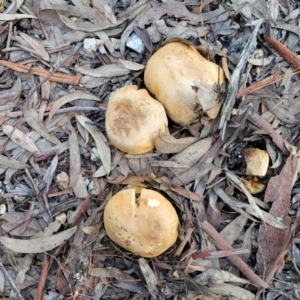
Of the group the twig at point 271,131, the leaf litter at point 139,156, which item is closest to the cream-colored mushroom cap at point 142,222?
the leaf litter at point 139,156

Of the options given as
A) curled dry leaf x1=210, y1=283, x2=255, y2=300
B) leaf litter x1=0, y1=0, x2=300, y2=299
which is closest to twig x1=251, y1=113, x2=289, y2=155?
leaf litter x1=0, y1=0, x2=300, y2=299

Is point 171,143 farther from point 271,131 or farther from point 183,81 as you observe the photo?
point 271,131

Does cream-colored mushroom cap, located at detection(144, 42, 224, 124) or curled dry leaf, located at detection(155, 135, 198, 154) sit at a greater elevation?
Result: cream-colored mushroom cap, located at detection(144, 42, 224, 124)

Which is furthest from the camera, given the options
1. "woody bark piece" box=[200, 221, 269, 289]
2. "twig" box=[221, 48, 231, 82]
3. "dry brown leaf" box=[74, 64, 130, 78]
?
"dry brown leaf" box=[74, 64, 130, 78]

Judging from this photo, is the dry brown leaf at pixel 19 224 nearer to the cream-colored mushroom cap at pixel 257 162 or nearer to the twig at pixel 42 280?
the twig at pixel 42 280

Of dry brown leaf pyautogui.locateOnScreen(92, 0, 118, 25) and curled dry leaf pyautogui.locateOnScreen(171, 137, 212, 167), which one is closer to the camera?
curled dry leaf pyautogui.locateOnScreen(171, 137, 212, 167)

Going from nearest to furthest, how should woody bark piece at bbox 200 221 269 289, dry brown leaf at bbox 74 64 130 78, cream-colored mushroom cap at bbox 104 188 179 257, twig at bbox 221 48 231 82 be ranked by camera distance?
1. cream-colored mushroom cap at bbox 104 188 179 257
2. woody bark piece at bbox 200 221 269 289
3. twig at bbox 221 48 231 82
4. dry brown leaf at bbox 74 64 130 78

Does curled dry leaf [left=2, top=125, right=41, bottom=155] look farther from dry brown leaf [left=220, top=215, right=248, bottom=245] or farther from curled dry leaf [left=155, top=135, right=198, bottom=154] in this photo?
dry brown leaf [left=220, top=215, right=248, bottom=245]
